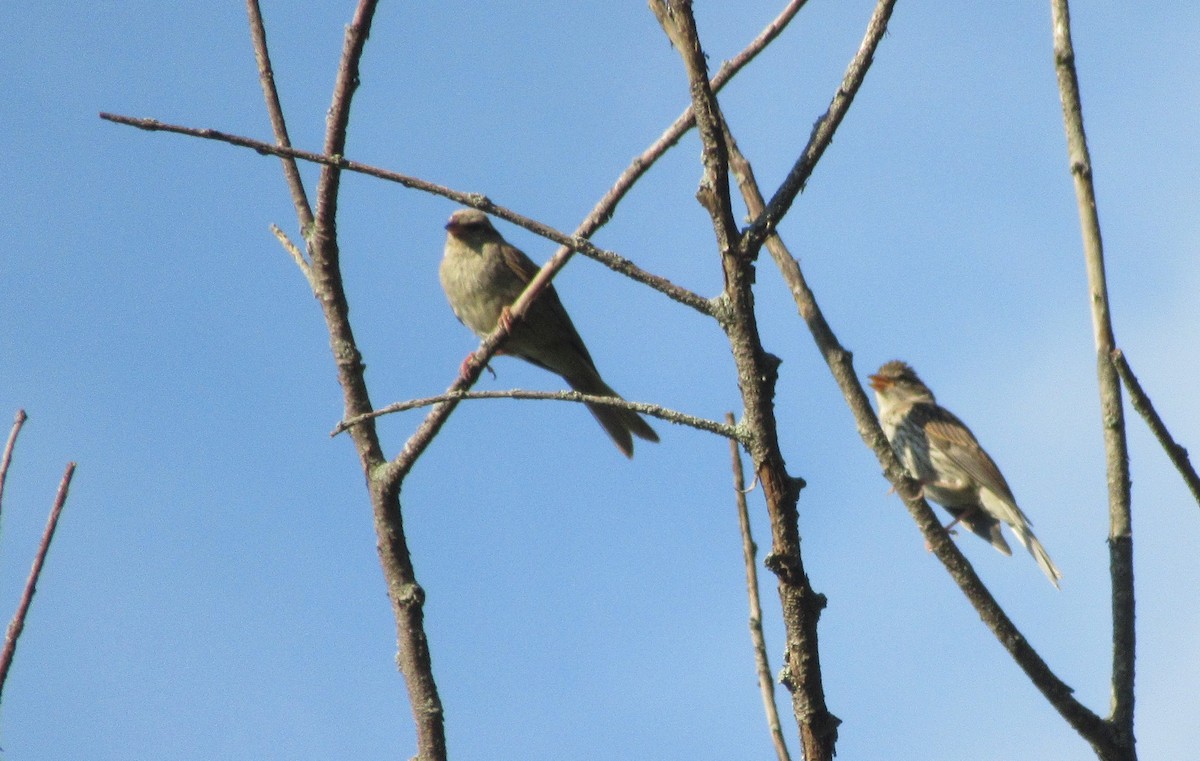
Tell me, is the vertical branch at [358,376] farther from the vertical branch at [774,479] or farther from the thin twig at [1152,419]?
the thin twig at [1152,419]

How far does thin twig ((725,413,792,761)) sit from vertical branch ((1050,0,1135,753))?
1.07 meters

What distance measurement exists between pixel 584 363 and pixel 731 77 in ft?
19.8

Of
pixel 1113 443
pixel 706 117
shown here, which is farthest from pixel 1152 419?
pixel 706 117

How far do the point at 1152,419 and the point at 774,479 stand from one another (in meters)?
0.71

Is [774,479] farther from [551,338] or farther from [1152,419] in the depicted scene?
[551,338]

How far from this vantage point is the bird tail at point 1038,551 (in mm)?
8688

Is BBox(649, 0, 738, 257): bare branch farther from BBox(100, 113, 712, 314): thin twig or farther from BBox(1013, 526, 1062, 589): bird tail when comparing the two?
BBox(1013, 526, 1062, 589): bird tail

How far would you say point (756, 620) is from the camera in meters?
3.48

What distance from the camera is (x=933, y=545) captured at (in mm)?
2406

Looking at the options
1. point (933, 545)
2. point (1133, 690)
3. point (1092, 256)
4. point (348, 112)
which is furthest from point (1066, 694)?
point (348, 112)

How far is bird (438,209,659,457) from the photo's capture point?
855cm

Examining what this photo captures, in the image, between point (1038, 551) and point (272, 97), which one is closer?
point (272, 97)

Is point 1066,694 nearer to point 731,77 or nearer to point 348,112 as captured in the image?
point 731,77

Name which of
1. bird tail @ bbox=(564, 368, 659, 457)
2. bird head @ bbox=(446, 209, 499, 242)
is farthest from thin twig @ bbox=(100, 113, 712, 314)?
bird head @ bbox=(446, 209, 499, 242)
